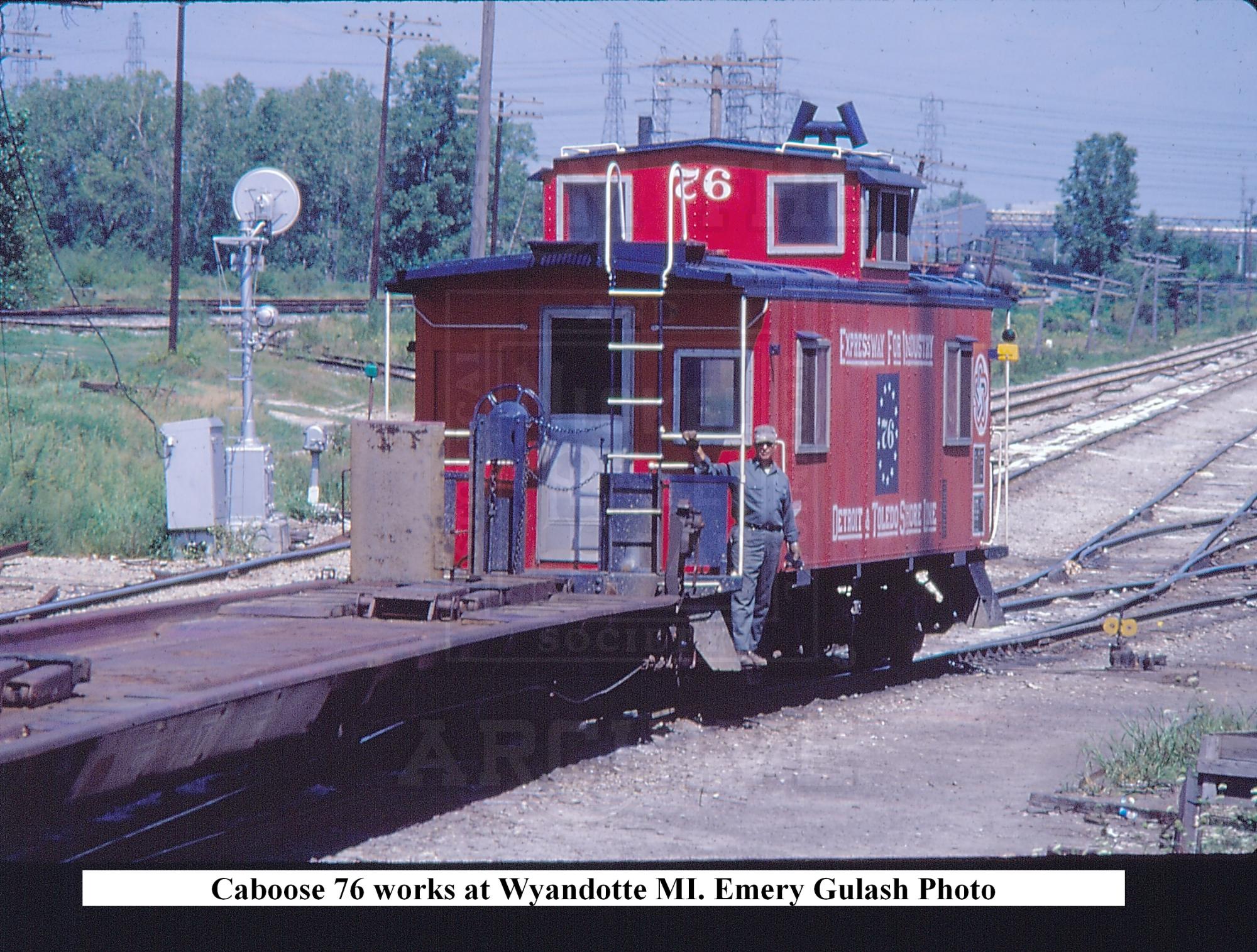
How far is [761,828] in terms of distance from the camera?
8.85 meters

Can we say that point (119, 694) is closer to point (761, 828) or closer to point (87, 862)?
point (87, 862)

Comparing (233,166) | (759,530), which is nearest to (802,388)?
(759,530)

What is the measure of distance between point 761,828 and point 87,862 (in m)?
3.52

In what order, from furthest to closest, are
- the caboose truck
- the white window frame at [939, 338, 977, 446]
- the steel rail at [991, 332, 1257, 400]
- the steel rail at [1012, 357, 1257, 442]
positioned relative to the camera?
the steel rail at [991, 332, 1257, 400], the steel rail at [1012, 357, 1257, 442], the white window frame at [939, 338, 977, 446], the caboose truck

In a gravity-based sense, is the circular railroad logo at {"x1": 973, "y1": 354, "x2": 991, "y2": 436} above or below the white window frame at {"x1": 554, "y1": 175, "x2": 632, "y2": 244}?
below

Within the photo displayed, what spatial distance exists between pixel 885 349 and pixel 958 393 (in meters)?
1.66

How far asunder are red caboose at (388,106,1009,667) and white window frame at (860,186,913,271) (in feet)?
0.07

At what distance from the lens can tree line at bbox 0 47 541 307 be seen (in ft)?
146

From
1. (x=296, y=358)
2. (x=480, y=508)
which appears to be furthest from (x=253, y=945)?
(x=296, y=358)

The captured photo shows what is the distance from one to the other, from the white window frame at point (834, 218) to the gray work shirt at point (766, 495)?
2.72 m

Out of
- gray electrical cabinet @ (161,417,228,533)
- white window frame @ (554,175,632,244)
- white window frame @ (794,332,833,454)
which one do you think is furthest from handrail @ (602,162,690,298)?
gray electrical cabinet @ (161,417,228,533)

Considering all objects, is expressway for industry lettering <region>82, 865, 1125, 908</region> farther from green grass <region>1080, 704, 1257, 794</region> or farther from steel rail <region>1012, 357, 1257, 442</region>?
steel rail <region>1012, 357, 1257, 442</region>

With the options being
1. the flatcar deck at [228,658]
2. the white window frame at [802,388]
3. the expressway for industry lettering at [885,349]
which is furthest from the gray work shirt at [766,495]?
the expressway for industry lettering at [885,349]
